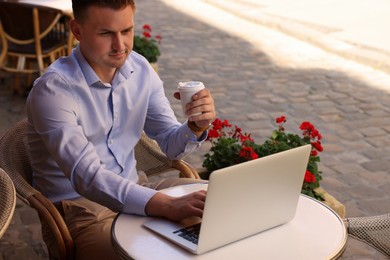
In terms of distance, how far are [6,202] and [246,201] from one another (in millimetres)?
798

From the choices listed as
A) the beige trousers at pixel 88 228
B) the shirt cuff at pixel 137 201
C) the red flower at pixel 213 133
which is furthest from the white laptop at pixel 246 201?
the red flower at pixel 213 133

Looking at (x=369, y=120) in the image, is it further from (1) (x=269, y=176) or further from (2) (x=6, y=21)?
(1) (x=269, y=176)

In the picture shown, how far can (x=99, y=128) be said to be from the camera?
277 cm

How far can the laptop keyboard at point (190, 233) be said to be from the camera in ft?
7.22

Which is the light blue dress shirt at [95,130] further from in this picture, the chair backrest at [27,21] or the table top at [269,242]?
the chair backrest at [27,21]

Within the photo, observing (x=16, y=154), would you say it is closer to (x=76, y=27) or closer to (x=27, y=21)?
(x=76, y=27)

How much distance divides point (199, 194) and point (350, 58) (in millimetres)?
7381

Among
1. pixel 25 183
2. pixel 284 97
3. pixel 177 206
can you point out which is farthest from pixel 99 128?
pixel 284 97

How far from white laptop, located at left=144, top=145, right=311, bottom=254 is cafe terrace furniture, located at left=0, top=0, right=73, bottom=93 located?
16.4ft

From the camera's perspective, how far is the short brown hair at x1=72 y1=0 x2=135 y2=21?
8.39ft

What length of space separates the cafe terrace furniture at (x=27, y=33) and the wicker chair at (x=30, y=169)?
157 inches

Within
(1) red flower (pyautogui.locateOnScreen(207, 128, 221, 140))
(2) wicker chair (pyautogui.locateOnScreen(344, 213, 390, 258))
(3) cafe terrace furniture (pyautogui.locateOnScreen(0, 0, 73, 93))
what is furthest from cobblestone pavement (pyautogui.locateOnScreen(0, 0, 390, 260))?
(2) wicker chair (pyautogui.locateOnScreen(344, 213, 390, 258))

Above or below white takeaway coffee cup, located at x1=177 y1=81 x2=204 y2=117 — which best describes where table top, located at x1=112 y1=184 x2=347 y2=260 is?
below

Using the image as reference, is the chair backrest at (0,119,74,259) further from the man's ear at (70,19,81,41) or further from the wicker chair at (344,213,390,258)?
the wicker chair at (344,213,390,258)
